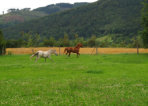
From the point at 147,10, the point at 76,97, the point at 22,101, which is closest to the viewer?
the point at 22,101

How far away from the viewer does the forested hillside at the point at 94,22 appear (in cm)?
14914

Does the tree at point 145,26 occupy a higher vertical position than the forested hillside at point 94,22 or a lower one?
lower

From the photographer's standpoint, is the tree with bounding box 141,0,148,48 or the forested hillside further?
the forested hillside

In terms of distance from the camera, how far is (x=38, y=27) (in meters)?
189

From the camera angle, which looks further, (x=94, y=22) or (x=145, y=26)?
(x=94, y=22)

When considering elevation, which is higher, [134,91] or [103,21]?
[103,21]

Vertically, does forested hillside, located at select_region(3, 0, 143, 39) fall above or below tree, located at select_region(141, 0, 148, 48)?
above

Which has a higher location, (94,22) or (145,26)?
(94,22)

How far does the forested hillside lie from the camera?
14914 centimetres

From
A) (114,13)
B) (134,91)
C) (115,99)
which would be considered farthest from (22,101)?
(114,13)

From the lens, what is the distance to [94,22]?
554ft

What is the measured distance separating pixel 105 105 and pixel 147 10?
30896 millimetres

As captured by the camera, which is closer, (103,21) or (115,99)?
(115,99)

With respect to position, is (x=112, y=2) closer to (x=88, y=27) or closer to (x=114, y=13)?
(x=114, y=13)
